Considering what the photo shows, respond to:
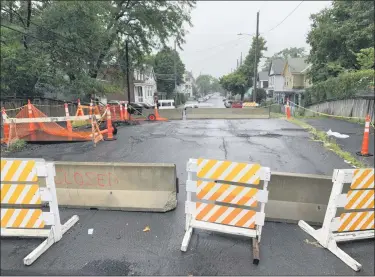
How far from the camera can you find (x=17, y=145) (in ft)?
30.5

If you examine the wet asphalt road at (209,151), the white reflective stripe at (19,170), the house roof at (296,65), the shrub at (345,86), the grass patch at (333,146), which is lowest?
the wet asphalt road at (209,151)

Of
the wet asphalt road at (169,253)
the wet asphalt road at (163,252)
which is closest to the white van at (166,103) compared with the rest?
the wet asphalt road at (163,252)

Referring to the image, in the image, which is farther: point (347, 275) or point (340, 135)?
point (340, 135)

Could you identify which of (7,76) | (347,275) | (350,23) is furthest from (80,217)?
(350,23)

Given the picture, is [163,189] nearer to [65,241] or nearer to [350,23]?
[65,241]

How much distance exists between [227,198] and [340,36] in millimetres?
21201

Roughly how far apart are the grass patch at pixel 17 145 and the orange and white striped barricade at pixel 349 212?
9434 mm

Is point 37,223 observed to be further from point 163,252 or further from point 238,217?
point 238,217

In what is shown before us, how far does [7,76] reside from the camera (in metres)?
13.7

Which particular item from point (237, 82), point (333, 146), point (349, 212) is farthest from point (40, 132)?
point (237, 82)

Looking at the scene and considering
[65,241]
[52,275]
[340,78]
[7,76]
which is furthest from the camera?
[340,78]

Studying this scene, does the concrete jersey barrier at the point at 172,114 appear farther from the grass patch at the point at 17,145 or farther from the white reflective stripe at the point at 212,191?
the white reflective stripe at the point at 212,191

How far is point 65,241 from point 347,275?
11.9 ft

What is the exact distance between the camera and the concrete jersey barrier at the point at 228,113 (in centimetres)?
2008
